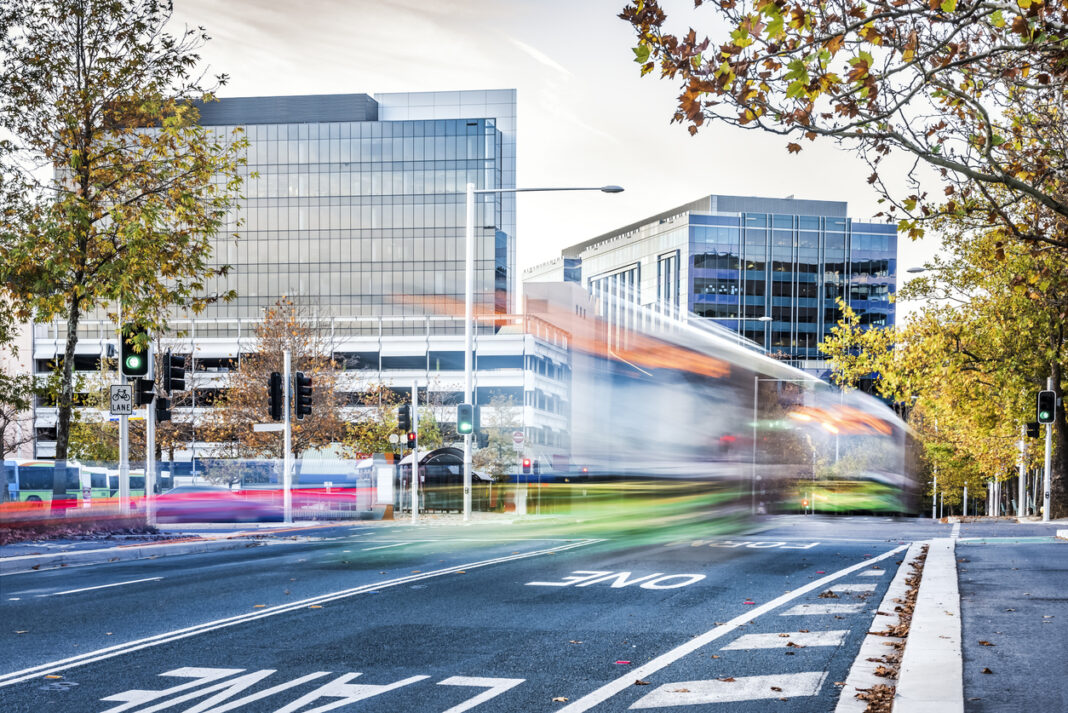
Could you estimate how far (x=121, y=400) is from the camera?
21.2 m

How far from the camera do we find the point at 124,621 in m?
10.8

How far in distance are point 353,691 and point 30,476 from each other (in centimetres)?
2140

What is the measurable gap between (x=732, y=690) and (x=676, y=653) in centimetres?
146

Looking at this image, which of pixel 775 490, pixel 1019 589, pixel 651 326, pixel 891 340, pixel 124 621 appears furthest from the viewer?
pixel 891 340

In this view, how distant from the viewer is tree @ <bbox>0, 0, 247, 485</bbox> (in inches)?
835

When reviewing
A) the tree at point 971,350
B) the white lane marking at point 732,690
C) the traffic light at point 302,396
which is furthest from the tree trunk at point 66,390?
the tree at point 971,350

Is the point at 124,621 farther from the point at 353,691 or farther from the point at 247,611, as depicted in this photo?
the point at 353,691

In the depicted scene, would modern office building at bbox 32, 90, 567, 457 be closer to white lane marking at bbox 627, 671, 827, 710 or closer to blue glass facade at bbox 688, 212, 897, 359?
blue glass facade at bbox 688, 212, 897, 359

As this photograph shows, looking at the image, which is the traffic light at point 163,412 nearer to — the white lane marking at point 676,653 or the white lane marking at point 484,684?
the white lane marking at point 676,653

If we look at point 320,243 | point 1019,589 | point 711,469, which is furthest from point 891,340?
point 320,243

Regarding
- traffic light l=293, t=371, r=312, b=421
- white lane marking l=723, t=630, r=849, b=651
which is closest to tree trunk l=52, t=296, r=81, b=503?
traffic light l=293, t=371, r=312, b=421

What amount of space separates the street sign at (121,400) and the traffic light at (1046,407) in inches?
957

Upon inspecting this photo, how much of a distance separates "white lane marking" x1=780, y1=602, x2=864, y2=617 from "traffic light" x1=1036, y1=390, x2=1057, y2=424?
22.1 metres

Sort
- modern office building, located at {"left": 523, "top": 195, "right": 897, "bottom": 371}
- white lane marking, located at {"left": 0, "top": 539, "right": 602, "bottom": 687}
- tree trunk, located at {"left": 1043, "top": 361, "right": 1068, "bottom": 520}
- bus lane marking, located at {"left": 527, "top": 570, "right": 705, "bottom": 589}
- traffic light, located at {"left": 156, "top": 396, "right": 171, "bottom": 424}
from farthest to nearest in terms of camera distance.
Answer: modern office building, located at {"left": 523, "top": 195, "right": 897, "bottom": 371}, tree trunk, located at {"left": 1043, "top": 361, "right": 1068, "bottom": 520}, traffic light, located at {"left": 156, "top": 396, "right": 171, "bottom": 424}, bus lane marking, located at {"left": 527, "top": 570, "right": 705, "bottom": 589}, white lane marking, located at {"left": 0, "top": 539, "right": 602, "bottom": 687}
